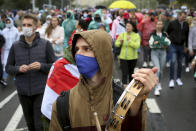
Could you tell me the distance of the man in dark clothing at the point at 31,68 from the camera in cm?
354

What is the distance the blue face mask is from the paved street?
2.02m

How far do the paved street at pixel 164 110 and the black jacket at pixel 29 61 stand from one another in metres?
1.64

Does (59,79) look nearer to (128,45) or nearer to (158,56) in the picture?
(128,45)

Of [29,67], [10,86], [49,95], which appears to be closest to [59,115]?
[49,95]

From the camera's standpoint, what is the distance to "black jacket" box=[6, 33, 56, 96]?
11.6ft

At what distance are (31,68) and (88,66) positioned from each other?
183 cm

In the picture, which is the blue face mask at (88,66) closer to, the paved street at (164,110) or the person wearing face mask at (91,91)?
the person wearing face mask at (91,91)

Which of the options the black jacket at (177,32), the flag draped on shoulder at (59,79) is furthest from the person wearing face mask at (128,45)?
the flag draped on shoulder at (59,79)

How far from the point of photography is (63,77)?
109 inches

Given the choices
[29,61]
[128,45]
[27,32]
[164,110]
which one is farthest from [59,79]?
[128,45]

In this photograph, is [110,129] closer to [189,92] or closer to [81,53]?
[81,53]

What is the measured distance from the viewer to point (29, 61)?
356cm

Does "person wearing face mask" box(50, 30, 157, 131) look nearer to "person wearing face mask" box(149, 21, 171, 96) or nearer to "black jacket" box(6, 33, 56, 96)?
"black jacket" box(6, 33, 56, 96)

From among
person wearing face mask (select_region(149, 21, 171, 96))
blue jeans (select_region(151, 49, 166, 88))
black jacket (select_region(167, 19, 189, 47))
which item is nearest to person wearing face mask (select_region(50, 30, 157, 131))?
person wearing face mask (select_region(149, 21, 171, 96))
